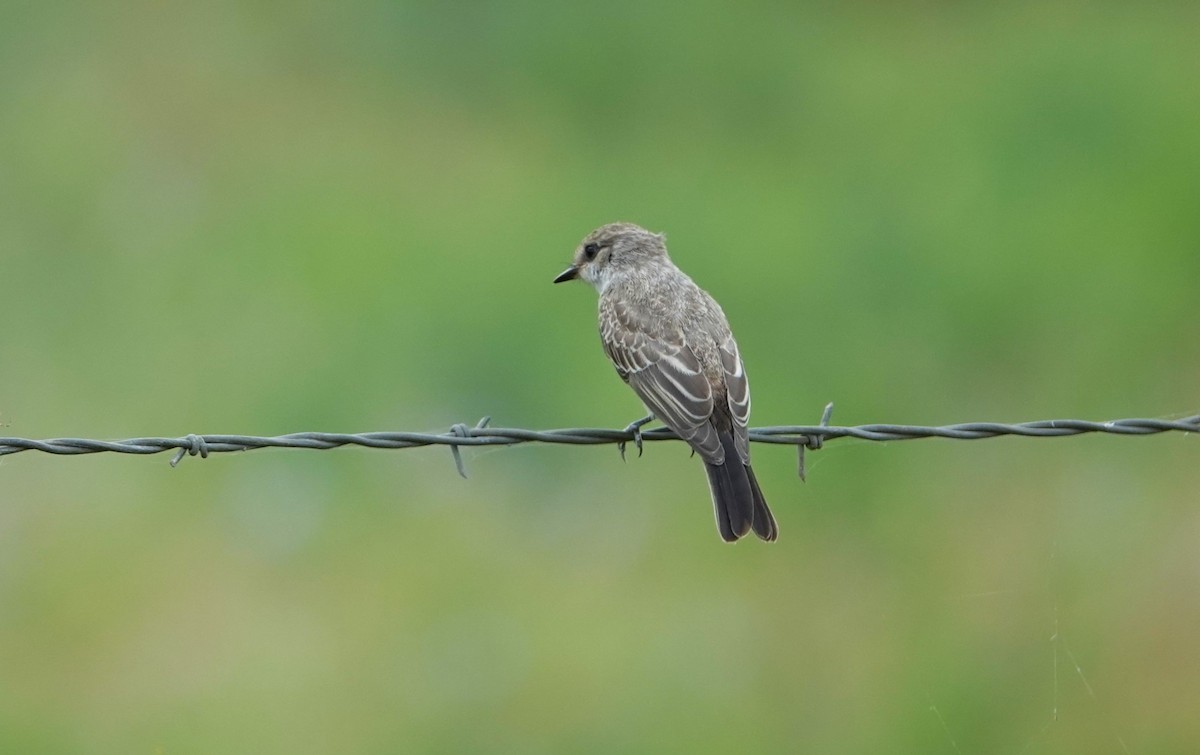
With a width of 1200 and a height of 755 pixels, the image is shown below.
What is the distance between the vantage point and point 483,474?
1020 centimetres

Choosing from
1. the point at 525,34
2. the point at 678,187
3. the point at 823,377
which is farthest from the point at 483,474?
the point at 525,34

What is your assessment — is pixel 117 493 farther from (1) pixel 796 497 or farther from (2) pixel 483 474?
(1) pixel 796 497

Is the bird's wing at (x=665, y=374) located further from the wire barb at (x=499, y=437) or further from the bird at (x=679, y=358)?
the wire barb at (x=499, y=437)

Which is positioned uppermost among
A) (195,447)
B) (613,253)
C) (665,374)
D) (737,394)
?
(613,253)

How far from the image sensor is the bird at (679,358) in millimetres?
6469

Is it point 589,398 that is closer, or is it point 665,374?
point 665,374

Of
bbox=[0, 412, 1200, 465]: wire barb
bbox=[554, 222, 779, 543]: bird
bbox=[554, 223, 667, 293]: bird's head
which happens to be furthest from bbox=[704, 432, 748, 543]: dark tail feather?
bbox=[554, 223, 667, 293]: bird's head

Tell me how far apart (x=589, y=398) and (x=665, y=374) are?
12.6 feet

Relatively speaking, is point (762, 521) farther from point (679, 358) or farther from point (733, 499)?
point (679, 358)

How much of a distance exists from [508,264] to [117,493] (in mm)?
3329

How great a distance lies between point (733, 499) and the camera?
644 cm

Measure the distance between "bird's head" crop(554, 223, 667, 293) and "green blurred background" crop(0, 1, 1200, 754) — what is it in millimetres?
2036

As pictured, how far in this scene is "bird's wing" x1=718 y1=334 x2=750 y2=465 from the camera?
6547 millimetres

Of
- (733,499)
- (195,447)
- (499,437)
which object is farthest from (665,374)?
(195,447)
